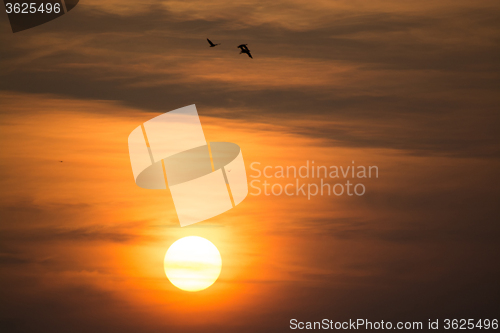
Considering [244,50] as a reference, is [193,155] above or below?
below

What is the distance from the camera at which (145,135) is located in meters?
105

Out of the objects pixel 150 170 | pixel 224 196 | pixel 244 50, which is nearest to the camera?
pixel 244 50

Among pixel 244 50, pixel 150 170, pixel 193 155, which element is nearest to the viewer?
pixel 244 50

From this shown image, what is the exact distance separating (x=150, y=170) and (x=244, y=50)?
918 inches

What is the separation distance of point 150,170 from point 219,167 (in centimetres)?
1127

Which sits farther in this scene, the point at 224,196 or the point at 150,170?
the point at 224,196

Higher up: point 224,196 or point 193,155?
point 193,155

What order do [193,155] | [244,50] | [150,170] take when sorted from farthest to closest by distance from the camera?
1. [193,155]
2. [150,170]
3. [244,50]

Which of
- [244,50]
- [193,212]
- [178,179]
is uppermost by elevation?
[244,50]

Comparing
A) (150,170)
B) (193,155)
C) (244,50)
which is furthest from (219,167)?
(244,50)

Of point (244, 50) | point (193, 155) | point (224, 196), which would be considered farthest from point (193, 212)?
point (244, 50)

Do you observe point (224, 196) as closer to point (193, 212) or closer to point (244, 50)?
point (193, 212)

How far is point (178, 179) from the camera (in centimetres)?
10356

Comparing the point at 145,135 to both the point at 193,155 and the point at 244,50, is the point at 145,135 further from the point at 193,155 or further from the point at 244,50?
the point at 244,50
